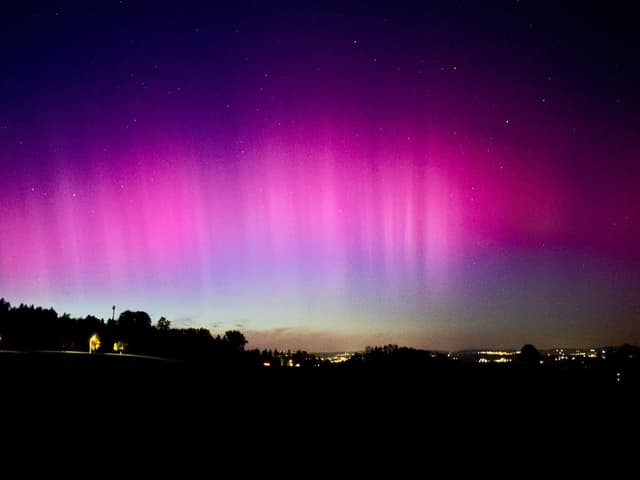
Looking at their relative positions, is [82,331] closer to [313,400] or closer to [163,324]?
[163,324]

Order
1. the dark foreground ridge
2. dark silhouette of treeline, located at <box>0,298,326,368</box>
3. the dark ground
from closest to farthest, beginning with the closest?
the dark ground → the dark foreground ridge → dark silhouette of treeline, located at <box>0,298,326,368</box>

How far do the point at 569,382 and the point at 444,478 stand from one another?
1052cm

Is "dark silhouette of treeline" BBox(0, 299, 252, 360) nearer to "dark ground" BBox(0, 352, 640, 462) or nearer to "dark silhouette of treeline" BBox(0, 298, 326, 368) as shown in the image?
"dark silhouette of treeline" BBox(0, 298, 326, 368)

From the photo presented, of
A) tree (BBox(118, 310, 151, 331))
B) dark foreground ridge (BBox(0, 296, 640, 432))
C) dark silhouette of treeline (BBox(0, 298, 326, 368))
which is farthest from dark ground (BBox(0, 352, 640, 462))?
tree (BBox(118, 310, 151, 331))

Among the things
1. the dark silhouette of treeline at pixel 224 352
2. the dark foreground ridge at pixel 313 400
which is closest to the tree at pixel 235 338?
the dark silhouette of treeline at pixel 224 352

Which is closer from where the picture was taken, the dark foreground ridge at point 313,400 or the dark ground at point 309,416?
the dark ground at point 309,416

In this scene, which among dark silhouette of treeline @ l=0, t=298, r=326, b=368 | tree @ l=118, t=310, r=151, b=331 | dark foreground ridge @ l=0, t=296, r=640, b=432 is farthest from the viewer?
tree @ l=118, t=310, r=151, b=331

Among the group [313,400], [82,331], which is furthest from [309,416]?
[82,331]

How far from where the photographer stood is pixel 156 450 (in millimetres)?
7844

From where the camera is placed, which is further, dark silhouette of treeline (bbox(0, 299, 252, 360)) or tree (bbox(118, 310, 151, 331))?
tree (bbox(118, 310, 151, 331))

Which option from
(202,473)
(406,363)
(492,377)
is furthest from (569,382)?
(202,473)

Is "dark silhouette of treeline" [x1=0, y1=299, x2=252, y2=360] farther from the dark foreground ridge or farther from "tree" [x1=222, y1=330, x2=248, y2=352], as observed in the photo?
the dark foreground ridge

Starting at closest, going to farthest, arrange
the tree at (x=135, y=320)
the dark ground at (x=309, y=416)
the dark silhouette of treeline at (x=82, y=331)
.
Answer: the dark ground at (x=309, y=416), the dark silhouette of treeline at (x=82, y=331), the tree at (x=135, y=320)

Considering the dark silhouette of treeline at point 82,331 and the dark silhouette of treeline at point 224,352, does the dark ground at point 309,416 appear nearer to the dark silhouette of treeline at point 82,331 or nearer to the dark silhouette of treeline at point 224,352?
the dark silhouette of treeline at point 224,352
